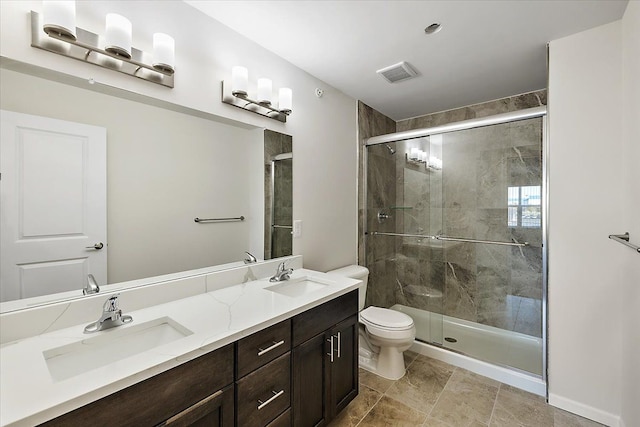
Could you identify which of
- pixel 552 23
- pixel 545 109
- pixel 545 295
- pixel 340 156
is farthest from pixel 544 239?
pixel 340 156

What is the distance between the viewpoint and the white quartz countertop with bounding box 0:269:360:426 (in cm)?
70

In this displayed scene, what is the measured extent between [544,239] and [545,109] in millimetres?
908

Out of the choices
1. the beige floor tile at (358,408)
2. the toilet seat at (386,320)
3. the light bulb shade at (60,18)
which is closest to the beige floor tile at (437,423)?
the beige floor tile at (358,408)

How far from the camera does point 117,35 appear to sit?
1.22 meters

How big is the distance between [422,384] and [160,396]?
193 cm

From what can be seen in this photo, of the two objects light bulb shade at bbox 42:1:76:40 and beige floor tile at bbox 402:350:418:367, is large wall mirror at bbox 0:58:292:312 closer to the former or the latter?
light bulb shade at bbox 42:1:76:40

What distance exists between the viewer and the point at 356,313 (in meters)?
1.83

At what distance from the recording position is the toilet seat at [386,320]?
2.17 metres

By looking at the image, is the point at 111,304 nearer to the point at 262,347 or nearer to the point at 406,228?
the point at 262,347

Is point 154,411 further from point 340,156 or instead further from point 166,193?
point 340,156

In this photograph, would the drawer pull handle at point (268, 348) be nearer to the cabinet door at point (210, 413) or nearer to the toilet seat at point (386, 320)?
the cabinet door at point (210, 413)

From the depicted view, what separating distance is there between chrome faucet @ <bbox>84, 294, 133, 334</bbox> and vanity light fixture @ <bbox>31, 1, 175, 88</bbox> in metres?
1.01

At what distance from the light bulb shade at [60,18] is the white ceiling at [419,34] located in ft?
2.03

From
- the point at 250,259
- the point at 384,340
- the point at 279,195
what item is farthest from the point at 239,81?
the point at 384,340
